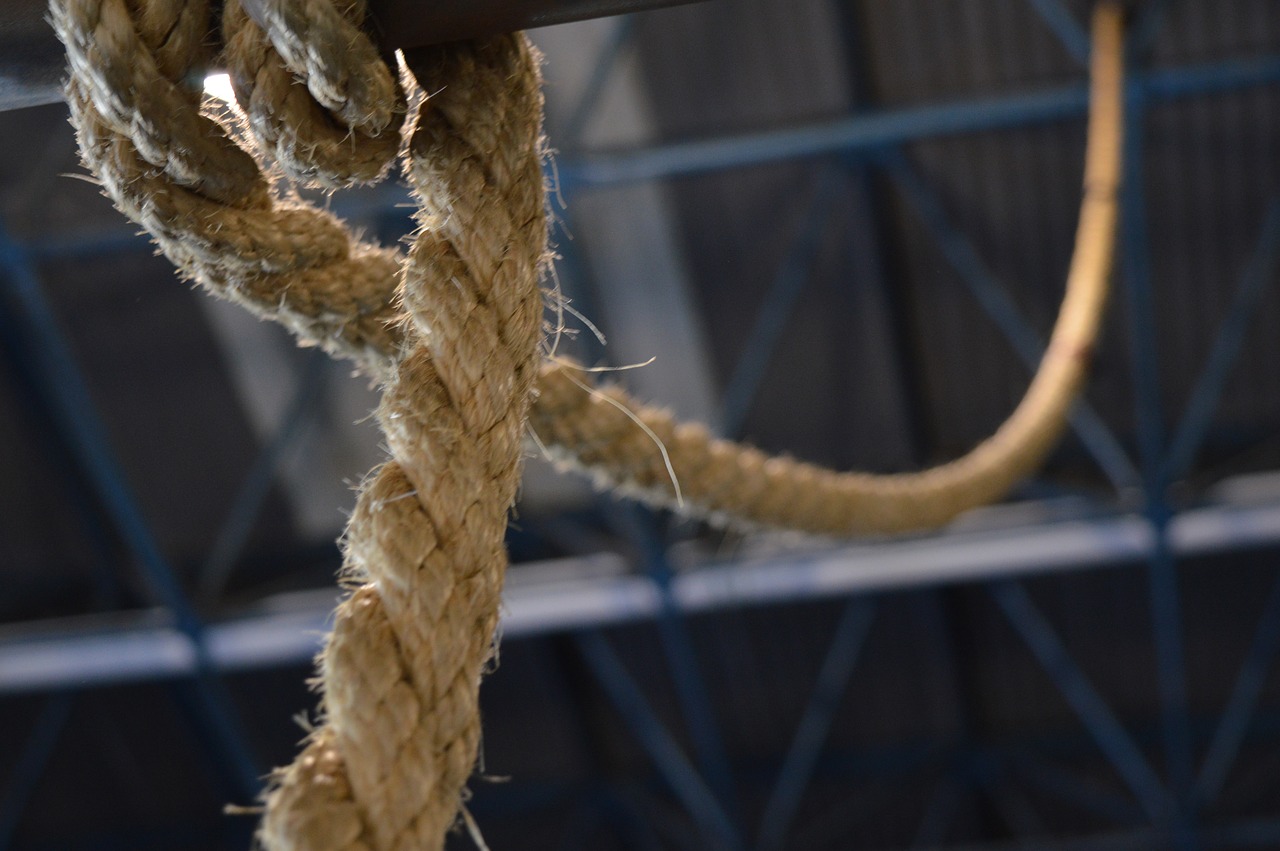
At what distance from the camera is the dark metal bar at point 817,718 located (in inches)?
193

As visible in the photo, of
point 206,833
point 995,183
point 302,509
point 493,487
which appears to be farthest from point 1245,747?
point 493,487

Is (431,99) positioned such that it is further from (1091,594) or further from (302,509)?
(1091,594)

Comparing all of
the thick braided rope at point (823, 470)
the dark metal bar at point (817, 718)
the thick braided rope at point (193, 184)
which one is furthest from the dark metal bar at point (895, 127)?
the thick braided rope at point (193, 184)

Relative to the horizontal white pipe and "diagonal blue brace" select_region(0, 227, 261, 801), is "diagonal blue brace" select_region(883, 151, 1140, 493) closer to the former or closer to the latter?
the horizontal white pipe

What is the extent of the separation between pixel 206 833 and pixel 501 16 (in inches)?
219

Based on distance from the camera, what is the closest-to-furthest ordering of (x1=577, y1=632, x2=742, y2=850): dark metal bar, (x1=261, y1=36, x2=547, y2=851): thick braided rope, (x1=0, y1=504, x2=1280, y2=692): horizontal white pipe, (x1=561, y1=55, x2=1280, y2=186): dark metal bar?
(x1=261, y1=36, x2=547, y2=851): thick braided rope
(x1=561, y1=55, x2=1280, y2=186): dark metal bar
(x1=0, y1=504, x2=1280, y2=692): horizontal white pipe
(x1=577, y1=632, x2=742, y2=850): dark metal bar

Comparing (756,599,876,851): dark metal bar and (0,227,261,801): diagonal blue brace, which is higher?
(0,227,261,801): diagonal blue brace

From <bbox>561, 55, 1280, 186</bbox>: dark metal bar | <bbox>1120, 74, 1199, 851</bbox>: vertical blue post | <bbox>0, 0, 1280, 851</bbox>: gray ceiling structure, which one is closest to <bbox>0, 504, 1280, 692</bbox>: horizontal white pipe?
<bbox>0, 0, 1280, 851</bbox>: gray ceiling structure

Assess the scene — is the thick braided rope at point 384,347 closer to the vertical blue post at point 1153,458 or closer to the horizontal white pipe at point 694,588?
the vertical blue post at point 1153,458

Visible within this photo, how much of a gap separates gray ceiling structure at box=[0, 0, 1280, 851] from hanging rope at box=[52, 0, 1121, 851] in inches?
121

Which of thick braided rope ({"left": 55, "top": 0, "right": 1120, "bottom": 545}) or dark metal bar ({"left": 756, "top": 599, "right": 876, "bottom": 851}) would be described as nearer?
thick braided rope ({"left": 55, "top": 0, "right": 1120, "bottom": 545})

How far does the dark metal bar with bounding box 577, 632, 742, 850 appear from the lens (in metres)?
4.86

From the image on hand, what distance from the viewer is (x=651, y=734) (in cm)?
491

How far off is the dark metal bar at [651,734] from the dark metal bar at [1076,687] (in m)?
1.55
